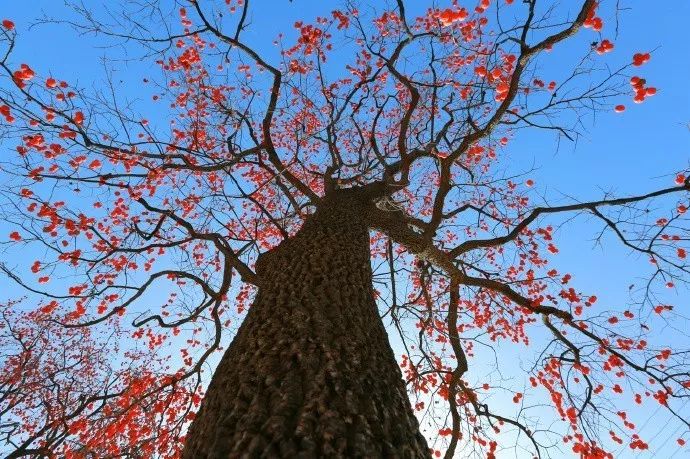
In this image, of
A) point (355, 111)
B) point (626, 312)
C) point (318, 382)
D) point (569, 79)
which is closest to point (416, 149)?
point (355, 111)

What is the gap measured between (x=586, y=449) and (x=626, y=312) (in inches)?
88.4

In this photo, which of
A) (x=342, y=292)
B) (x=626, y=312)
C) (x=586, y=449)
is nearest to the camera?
(x=342, y=292)

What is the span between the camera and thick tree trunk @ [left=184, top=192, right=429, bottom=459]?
194cm

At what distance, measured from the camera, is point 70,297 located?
6383 mm

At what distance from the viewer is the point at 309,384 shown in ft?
7.73

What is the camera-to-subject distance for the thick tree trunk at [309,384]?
194 centimetres

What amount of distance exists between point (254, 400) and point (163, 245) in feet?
17.6

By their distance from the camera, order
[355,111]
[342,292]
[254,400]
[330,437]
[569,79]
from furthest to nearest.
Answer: [355,111], [569,79], [342,292], [254,400], [330,437]

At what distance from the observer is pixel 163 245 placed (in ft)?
22.8

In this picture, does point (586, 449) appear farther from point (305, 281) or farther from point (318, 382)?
point (318, 382)

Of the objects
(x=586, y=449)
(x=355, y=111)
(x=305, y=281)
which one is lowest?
(x=586, y=449)

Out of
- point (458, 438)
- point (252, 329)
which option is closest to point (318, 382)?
point (252, 329)

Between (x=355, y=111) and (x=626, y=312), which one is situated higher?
(x=355, y=111)

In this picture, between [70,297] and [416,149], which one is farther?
[416,149]
